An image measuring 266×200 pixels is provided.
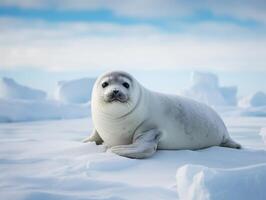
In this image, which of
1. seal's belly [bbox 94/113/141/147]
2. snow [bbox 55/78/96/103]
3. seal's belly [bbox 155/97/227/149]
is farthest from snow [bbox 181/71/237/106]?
seal's belly [bbox 94/113/141/147]

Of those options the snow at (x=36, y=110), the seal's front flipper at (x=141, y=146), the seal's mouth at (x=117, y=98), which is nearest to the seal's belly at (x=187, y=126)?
the seal's front flipper at (x=141, y=146)

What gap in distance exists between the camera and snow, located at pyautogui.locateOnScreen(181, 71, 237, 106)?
94.1 feet

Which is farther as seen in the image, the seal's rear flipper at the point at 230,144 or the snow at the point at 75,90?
the snow at the point at 75,90

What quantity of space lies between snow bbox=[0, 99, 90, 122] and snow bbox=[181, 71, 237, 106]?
10.1 metres

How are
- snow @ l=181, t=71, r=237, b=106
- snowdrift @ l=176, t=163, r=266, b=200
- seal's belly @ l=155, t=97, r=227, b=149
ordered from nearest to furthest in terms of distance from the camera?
snowdrift @ l=176, t=163, r=266, b=200, seal's belly @ l=155, t=97, r=227, b=149, snow @ l=181, t=71, r=237, b=106

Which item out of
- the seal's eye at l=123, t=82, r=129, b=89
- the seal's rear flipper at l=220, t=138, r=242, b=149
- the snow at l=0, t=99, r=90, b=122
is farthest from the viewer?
the snow at l=0, t=99, r=90, b=122

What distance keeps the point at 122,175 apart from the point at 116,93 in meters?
0.99

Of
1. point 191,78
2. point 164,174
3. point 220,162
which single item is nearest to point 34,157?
point 164,174

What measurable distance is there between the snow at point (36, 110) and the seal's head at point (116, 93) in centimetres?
1384

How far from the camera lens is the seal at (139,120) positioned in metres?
3.35

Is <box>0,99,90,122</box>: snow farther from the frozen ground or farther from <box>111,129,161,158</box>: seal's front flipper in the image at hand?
<box>111,129,161,158</box>: seal's front flipper

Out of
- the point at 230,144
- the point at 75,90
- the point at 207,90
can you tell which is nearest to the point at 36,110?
the point at 75,90

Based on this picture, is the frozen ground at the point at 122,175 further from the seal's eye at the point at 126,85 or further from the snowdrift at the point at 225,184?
the seal's eye at the point at 126,85

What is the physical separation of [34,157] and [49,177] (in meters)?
0.90
